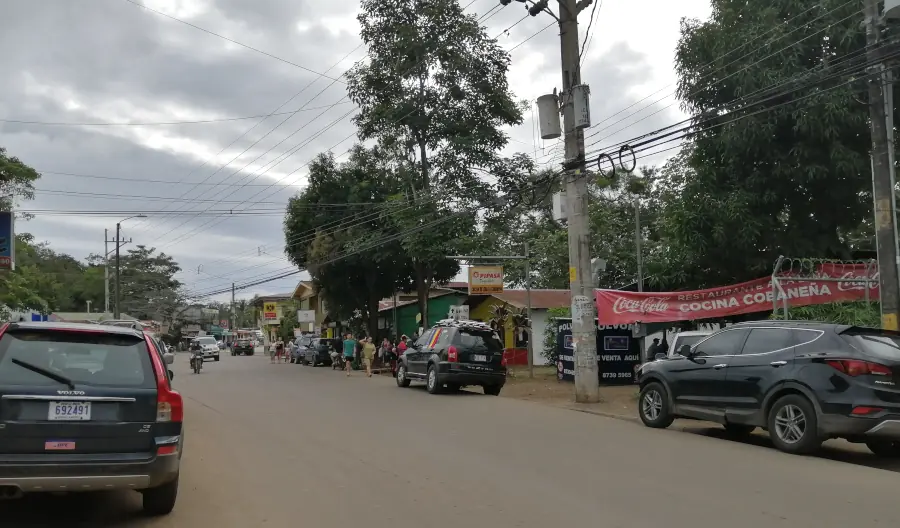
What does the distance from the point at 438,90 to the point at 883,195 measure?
66.5ft

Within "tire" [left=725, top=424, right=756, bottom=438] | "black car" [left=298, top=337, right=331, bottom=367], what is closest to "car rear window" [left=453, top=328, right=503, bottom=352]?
"tire" [left=725, top=424, right=756, bottom=438]

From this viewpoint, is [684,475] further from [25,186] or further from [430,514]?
[25,186]

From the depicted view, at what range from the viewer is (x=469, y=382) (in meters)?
18.9

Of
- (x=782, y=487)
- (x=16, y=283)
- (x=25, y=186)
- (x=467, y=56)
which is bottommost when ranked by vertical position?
(x=782, y=487)

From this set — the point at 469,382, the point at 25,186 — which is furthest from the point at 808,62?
the point at 25,186

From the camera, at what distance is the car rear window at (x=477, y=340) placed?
18.8 meters

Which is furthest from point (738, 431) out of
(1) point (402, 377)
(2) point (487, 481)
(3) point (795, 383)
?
(1) point (402, 377)

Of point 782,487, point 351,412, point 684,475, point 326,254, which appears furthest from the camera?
point 326,254

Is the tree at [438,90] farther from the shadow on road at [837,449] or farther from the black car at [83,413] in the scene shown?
the black car at [83,413]

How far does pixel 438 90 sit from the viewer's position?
29.9 m

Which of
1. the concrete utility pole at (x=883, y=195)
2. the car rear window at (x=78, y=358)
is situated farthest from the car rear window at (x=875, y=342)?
the car rear window at (x=78, y=358)

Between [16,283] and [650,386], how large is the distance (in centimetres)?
2787

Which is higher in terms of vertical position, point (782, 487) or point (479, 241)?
point (479, 241)

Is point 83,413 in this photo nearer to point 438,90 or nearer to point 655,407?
point 655,407
